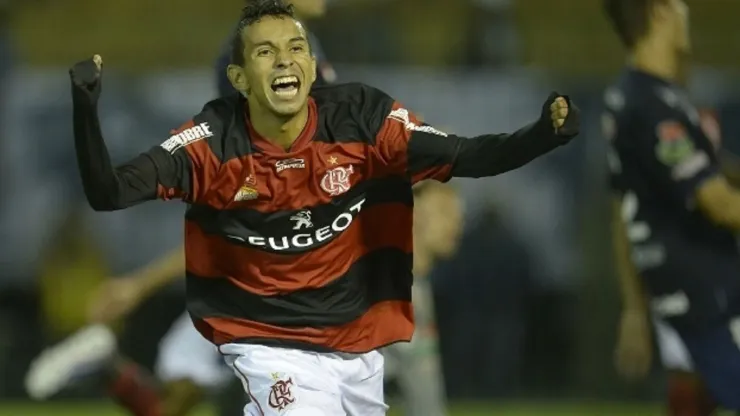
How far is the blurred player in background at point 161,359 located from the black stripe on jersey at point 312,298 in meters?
0.65

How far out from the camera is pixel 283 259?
397 cm

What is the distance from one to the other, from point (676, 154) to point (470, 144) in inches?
48.4

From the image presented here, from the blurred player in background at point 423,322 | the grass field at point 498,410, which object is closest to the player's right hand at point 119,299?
the blurred player in background at point 423,322

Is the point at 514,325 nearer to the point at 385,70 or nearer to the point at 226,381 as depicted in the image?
the point at 385,70

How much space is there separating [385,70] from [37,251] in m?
2.05

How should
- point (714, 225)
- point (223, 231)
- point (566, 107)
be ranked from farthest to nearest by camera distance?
point (714, 225), point (223, 231), point (566, 107)

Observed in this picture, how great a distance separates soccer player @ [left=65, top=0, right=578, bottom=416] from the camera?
3.82 meters

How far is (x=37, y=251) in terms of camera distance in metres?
8.30

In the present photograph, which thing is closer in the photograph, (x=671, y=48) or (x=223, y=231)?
(x=223, y=231)

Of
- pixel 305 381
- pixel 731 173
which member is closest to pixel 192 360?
pixel 305 381

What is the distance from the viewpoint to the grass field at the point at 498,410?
26.5 ft

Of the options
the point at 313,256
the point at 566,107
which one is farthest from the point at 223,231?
the point at 566,107

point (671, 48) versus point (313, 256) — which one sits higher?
point (671, 48)

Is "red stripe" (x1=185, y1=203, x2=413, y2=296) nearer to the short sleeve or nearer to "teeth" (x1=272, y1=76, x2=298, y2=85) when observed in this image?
the short sleeve
